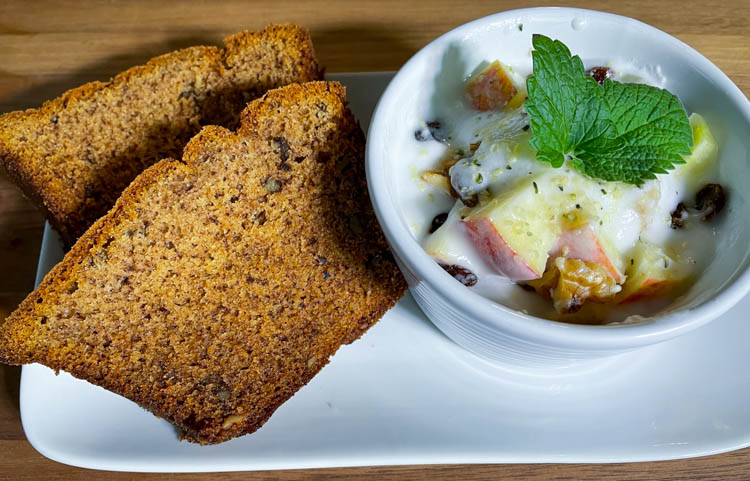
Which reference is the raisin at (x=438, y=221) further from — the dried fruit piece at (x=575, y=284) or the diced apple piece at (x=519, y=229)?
the dried fruit piece at (x=575, y=284)

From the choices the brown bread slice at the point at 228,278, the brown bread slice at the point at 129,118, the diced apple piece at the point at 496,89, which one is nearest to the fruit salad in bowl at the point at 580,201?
the diced apple piece at the point at 496,89

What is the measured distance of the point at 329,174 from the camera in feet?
6.42

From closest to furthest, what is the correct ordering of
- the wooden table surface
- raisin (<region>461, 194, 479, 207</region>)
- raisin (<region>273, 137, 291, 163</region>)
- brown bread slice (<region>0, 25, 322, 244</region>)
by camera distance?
raisin (<region>461, 194, 479, 207</region>)
raisin (<region>273, 137, 291, 163</region>)
brown bread slice (<region>0, 25, 322, 244</region>)
the wooden table surface

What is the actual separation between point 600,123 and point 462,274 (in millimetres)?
505

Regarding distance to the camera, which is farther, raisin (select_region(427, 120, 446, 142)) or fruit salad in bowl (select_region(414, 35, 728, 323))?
raisin (select_region(427, 120, 446, 142))

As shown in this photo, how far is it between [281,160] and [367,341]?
60 centimetres

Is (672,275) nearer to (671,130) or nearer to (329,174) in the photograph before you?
(671,130)

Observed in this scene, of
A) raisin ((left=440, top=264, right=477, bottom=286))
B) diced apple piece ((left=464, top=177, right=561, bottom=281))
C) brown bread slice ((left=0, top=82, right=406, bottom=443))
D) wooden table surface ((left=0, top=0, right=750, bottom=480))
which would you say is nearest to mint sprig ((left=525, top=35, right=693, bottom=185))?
diced apple piece ((left=464, top=177, right=561, bottom=281))

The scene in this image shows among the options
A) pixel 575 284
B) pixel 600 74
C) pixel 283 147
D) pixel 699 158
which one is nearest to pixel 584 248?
pixel 575 284

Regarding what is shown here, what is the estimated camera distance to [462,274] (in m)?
1.57

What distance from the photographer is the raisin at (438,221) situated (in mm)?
1647

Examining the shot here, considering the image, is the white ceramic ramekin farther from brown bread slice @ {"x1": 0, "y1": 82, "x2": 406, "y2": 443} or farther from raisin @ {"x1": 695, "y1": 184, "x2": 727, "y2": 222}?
brown bread slice @ {"x1": 0, "y1": 82, "x2": 406, "y2": 443}

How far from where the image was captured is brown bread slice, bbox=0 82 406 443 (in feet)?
5.82

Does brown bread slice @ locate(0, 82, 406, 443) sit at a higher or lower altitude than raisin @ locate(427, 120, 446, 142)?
lower
